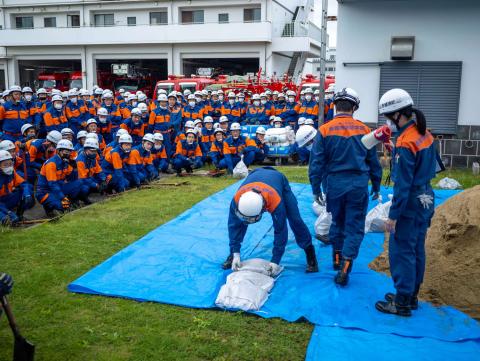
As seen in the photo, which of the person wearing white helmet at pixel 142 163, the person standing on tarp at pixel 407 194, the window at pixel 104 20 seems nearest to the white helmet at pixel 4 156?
the person wearing white helmet at pixel 142 163

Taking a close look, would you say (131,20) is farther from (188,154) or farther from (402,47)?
(402,47)

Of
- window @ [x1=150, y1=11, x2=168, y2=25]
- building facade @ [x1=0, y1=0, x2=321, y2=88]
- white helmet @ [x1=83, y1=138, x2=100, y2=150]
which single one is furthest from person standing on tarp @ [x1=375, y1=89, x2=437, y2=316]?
window @ [x1=150, y1=11, x2=168, y2=25]

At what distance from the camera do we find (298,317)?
12.9 ft

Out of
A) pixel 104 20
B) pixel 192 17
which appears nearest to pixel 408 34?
pixel 192 17

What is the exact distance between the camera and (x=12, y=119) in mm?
10406

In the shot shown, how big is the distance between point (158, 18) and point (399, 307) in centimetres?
2836

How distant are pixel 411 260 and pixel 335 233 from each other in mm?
1172

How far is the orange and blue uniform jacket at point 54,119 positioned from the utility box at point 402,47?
780 centimetres

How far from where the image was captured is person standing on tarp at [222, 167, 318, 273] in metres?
4.08

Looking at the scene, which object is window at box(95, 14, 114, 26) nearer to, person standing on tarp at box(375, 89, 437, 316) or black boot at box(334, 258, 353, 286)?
black boot at box(334, 258, 353, 286)

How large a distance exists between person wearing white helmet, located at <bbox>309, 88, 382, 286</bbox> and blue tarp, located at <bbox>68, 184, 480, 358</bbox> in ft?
1.26

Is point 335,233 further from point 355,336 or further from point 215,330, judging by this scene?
point 215,330

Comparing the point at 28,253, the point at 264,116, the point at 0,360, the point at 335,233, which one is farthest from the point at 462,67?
the point at 0,360

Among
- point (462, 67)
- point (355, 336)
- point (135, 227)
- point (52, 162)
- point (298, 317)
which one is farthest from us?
point (462, 67)
